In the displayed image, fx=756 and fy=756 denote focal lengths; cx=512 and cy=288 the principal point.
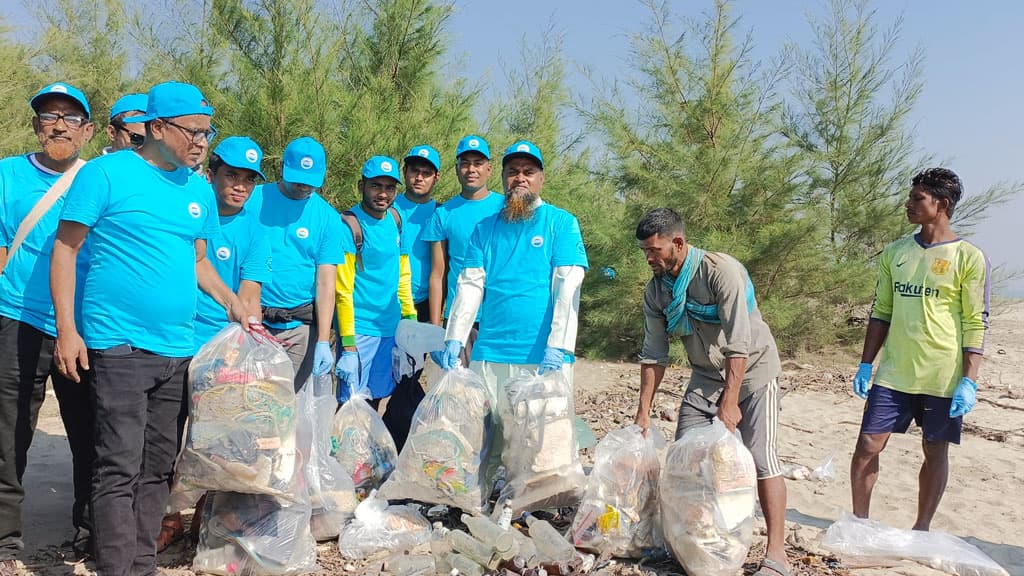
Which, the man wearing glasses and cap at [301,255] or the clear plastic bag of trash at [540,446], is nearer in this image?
the clear plastic bag of trash at [540,446]

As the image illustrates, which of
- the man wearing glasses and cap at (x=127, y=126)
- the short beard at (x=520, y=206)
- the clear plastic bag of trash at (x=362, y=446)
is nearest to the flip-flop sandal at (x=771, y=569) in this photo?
the clear plastic bag of trash at (x=362, y=446)

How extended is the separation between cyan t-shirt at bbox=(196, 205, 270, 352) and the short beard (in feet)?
3.87

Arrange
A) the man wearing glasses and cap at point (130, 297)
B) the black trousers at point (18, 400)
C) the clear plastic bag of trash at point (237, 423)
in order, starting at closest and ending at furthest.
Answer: the man wearing glasses and cap at point (130, 297), the clear plastic bag of trash at point (237, 423), the black trousers at point (18, 400)

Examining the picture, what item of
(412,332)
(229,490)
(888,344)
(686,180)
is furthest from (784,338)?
(229,490)

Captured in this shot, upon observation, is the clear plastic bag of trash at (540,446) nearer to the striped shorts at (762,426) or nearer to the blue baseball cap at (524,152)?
the striped shorts at (762,426)

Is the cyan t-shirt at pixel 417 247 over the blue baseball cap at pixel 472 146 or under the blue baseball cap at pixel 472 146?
under

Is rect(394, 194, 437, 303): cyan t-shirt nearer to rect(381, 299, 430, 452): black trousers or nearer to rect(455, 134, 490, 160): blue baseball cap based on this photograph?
rect(381, 299, 430, 452): black trousers

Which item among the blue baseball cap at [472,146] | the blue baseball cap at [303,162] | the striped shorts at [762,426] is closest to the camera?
the striped shorts at [762,426]

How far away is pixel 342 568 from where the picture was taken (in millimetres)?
3271

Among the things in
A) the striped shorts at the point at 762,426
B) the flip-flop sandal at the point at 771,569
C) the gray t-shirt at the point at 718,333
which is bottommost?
the flip-flop sandal at the point at 771,569

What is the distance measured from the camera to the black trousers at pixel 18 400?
9.73 ft

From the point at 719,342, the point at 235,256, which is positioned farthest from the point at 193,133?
the point at 719,342

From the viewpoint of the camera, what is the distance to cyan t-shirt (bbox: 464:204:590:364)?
3688 millimetres

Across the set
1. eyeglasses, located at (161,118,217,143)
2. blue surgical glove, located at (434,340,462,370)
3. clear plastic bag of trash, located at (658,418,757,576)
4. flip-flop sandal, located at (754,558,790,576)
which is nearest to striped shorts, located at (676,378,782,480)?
clear plastic bag of trash, located at (658,418,757,576)
